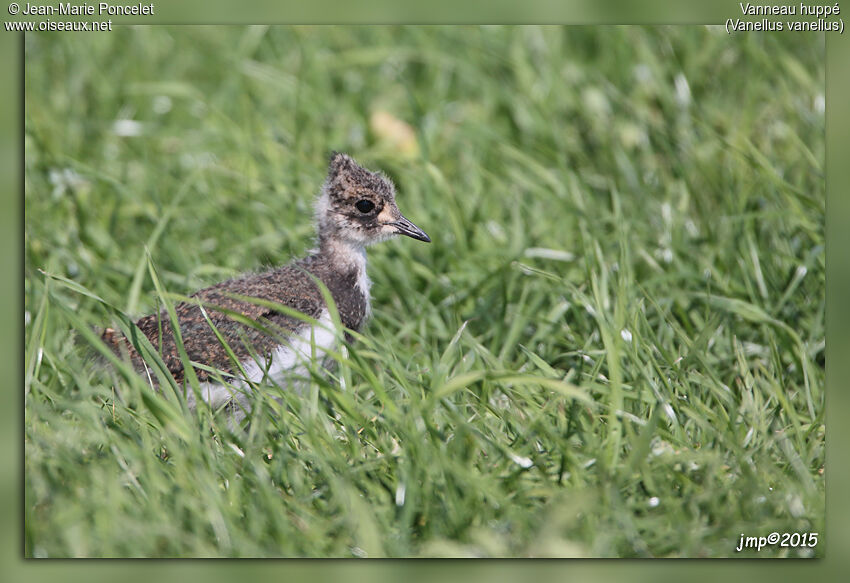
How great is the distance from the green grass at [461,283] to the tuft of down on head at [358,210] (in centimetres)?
43

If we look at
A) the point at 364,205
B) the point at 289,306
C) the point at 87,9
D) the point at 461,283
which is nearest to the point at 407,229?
the point at 364,205

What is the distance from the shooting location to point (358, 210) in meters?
4.84

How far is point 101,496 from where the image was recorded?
3.43 metres

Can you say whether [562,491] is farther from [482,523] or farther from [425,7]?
[425,7]

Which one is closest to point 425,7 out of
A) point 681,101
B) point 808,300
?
point 808,300

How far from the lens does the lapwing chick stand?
4145 millimetres

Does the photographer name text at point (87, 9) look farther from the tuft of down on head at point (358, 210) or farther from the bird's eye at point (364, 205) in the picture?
the bird's eye at point (364, 205)

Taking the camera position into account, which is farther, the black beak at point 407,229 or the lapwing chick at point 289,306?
the black beak at point 407,229

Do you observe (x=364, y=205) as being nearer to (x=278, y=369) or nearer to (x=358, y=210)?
(x=358, y=210)

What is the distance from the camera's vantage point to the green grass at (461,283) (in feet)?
11.4

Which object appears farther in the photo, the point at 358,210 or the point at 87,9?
the point at 358,210

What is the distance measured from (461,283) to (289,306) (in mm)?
1080

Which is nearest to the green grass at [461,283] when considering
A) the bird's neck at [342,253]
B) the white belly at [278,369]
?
the white belly at [278,369]

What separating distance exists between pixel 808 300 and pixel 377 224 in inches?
81.8
